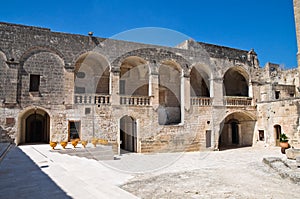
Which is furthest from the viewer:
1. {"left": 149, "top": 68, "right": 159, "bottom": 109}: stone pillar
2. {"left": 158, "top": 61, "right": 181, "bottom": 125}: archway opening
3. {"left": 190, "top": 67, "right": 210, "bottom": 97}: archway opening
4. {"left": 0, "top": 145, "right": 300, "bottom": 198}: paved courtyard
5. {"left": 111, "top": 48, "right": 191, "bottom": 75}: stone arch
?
{"left": 190, "top": 67, "right": 210, "bottom": 97}: archway opening

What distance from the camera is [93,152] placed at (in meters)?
11.3

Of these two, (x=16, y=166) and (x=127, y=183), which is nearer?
(x=127, y=183)

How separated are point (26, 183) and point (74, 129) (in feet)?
29.5

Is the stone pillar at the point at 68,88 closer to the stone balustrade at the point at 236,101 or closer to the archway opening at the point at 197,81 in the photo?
the archway opening at the point at 197,81

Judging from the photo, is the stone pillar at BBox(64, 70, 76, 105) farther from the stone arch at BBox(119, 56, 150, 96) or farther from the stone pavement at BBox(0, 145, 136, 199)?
the stone pavement at BBox(0, 145, 136, 199)

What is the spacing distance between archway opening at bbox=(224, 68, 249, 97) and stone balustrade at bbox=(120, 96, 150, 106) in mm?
9482

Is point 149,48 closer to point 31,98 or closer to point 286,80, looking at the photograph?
point 31,98

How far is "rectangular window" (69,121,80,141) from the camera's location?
1386 centimetres

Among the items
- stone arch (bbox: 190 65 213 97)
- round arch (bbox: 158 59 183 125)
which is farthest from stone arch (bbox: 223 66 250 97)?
round arch (bbox: 158 59 183 125)

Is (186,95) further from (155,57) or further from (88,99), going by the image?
(88,99)

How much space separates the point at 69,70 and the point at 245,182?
11180mm

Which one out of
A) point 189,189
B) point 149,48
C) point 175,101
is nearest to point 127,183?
point 189,189

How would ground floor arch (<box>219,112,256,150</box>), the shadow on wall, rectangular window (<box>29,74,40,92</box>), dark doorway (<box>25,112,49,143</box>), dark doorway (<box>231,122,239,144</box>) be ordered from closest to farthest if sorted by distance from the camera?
the shadow on wall < rectangular window (<box>29,74,40,92</box>) < dark doorway (<box>25,112,49,143</box>) < ground floor arch (<box>219,112,256,150</box>) < dark doorway (<box>231,122,239,144</box>)

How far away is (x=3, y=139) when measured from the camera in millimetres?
12219
